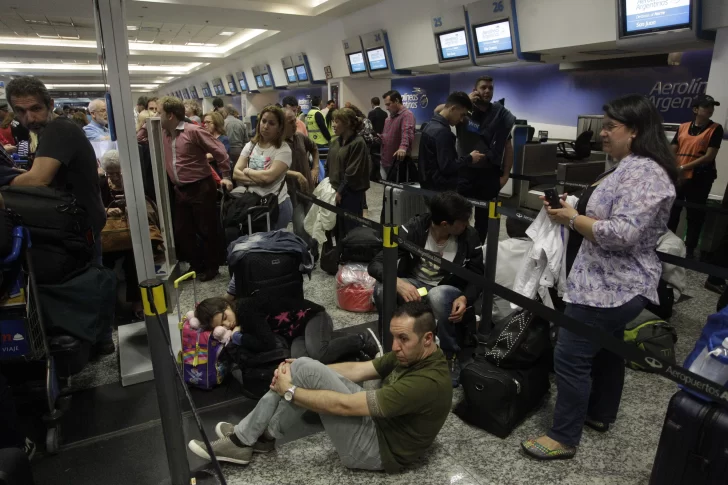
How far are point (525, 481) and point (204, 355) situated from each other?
Answer: 1.85m

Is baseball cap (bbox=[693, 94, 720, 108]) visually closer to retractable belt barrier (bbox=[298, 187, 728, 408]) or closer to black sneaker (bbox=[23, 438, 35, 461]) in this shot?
retractable belt barrier (bbox=[298, 187, 728, 408])

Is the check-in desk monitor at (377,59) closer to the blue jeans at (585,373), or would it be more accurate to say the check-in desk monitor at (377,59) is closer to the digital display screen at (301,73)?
the digital display screen at (301,73)

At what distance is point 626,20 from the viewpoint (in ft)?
17.0

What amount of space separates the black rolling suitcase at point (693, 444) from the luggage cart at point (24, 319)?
2.69 m

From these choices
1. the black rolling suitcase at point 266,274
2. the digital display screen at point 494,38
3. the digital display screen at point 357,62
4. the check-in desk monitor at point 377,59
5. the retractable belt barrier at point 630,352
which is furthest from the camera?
the digital display screen at point 357,62

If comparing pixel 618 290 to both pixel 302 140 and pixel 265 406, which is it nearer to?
pixel 265 406

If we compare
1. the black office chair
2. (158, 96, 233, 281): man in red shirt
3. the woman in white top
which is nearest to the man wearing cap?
the black office chair

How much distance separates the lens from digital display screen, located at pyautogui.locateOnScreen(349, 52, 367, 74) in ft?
34.9

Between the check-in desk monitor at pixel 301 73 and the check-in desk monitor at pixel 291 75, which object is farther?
the check-in desk monitor at pixel 291 75

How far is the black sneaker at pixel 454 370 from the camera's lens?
2965 millimetres

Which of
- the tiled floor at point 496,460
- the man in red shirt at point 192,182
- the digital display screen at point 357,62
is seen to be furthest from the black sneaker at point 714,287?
the digital display screen at point 357,62

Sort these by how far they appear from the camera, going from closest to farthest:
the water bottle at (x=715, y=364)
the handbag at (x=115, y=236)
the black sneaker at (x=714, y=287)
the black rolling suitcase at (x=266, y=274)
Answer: the water bottle at (x=715, y=364) → the black rolling suitcase at (x=266, y=274) → the handbag at (x=115, y=236) → the black sneaker at (x=714, y=287)

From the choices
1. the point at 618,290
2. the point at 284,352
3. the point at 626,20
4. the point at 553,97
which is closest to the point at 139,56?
the point at 553,97

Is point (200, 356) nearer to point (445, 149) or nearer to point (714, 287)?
point (445, 149)
